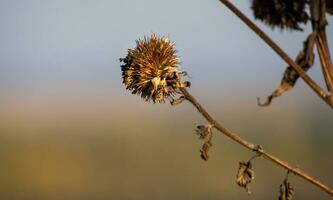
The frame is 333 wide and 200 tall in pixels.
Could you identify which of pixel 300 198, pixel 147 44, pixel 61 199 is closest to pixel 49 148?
pixel 61 199

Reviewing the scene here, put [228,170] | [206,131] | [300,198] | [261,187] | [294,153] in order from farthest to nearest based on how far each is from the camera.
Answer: [228,170] < [294,153] < [261,187] < [300,198] < [206,131]

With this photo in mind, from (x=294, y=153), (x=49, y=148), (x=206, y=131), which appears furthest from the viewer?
(x=49, y=148)

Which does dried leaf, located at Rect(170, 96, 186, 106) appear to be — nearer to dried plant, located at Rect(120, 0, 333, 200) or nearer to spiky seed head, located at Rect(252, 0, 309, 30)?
dried plant, located at Rect(120, 0, 333, 200)

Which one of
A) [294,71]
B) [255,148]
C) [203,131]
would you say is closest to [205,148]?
[203,131]

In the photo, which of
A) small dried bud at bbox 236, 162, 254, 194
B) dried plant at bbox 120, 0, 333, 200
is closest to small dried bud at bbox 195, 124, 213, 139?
dried plant at bbox 120, 0, 333, 200

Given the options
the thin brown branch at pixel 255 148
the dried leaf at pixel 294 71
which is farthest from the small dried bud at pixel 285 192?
the dried leaf at pixel 294 71

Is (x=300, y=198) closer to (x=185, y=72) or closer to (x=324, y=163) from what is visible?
(x=324, y=163)
